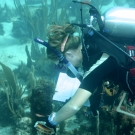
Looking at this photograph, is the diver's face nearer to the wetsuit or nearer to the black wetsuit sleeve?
the wetsuit

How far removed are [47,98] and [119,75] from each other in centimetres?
185

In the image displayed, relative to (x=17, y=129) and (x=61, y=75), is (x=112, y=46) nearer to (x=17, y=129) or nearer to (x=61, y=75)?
(x=61, y=75)

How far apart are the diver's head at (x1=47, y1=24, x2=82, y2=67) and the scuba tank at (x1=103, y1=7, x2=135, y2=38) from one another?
1.82ft

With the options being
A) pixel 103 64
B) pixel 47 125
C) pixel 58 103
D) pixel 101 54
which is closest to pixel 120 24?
pixel 101 54

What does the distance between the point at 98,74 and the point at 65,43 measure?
2.59 ft

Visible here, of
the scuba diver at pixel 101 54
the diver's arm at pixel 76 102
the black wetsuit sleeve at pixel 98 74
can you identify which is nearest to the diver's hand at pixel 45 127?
the scuba diver at pixel 101 54

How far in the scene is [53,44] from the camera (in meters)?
2.80

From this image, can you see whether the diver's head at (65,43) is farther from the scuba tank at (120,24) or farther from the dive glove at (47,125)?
the dive glove at (47,125)

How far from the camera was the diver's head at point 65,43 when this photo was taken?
9.25 ft

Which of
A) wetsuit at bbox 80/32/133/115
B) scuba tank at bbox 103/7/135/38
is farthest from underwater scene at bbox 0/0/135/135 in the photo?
wetsuit at bbox 80/32/133/115

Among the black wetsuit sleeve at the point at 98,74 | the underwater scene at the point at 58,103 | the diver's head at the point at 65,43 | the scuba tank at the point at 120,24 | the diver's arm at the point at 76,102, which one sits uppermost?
the scuba tank at the point at 120,24

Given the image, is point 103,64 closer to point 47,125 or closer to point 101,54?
point 101,54

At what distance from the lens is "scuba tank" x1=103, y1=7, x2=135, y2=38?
8.27 ft

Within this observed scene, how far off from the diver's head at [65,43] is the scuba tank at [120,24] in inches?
→ 21.8
